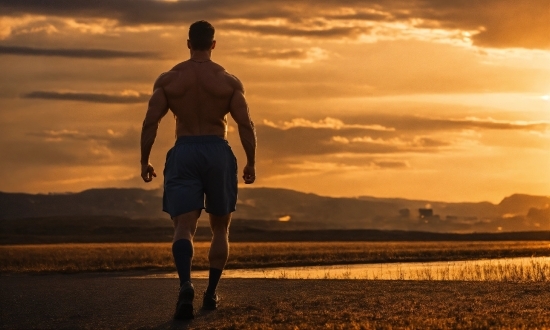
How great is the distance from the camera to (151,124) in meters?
9.84

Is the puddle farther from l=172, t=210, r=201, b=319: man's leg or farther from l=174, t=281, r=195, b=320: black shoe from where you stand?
l=174, t=281, r=195, b=320: black shoe

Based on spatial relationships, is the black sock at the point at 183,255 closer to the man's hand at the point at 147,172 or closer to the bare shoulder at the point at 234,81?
the man's hand at the point at 147,172

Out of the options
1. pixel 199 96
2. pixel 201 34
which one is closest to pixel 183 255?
pixel 199 96

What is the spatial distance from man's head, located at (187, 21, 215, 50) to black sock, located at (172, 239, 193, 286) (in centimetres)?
195

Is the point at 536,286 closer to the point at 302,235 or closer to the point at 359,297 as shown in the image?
the point at 359,297

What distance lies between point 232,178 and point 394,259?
26.4m

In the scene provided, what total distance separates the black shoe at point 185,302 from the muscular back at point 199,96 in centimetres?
154

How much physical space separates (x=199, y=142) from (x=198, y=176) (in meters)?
0.33

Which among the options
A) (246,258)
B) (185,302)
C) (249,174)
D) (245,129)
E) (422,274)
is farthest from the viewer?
(246,258)

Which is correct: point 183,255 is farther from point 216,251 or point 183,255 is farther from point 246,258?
point 246,258

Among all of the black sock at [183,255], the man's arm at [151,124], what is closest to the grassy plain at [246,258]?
the man's arm at [151,124]

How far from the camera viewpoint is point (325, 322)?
29.6 feet

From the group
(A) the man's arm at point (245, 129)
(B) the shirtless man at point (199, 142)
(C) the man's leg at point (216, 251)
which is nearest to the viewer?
(B) the shirtless man at point (199, 142)

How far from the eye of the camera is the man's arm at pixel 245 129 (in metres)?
9.80
